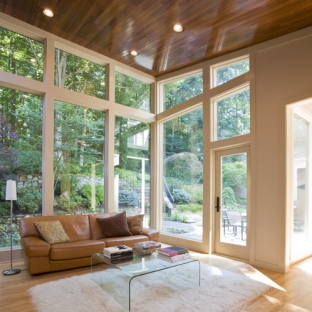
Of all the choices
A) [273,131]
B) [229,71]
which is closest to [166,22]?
[229,71]

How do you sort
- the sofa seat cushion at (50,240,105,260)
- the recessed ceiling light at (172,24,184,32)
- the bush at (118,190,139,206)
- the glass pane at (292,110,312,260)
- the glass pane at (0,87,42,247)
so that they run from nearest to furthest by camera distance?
the sofa seat cushion at (50,240,105,260) < the recessed ceiling light at (172,24,184,32) < the glass pane at (0,87,42,247) < the glass pane at (292,110,312,260) < the bush at (118,190,139,206)

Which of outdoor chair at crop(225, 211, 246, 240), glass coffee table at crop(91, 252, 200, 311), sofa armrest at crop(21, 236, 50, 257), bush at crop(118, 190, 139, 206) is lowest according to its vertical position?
glass coffee table at crop(91, 252, 200, 311)

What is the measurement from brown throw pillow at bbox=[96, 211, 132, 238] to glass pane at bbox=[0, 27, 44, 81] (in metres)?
2.86

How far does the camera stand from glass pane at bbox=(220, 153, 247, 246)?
480 cm

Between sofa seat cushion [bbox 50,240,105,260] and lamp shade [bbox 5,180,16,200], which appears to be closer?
sofa seat cushion [bbox 50,240,105,260]

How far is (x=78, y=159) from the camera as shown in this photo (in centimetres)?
531

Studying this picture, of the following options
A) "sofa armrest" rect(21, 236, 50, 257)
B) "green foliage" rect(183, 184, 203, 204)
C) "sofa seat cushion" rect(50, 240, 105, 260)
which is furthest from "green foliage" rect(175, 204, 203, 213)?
"sofa armrest" rect(21, 236, 50, 257)

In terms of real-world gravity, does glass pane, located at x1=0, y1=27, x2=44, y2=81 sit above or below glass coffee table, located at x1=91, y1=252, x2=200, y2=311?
above

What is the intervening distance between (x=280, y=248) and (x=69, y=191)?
384 centimetres

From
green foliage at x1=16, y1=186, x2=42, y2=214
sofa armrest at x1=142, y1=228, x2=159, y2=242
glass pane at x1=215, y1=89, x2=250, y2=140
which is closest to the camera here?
green foliage at x1=16, y1=186, x2=42, y2=214

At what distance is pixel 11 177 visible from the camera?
452 centimetres

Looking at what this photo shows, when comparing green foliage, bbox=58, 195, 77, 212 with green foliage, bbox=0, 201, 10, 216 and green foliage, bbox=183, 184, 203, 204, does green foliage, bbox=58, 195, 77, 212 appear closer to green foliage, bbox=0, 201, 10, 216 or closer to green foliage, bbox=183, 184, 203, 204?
green foliage, bbox=0, 201, 10, 216

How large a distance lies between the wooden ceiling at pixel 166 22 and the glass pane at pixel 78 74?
363mm

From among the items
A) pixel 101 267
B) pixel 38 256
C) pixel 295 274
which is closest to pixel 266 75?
pixel 295 274
